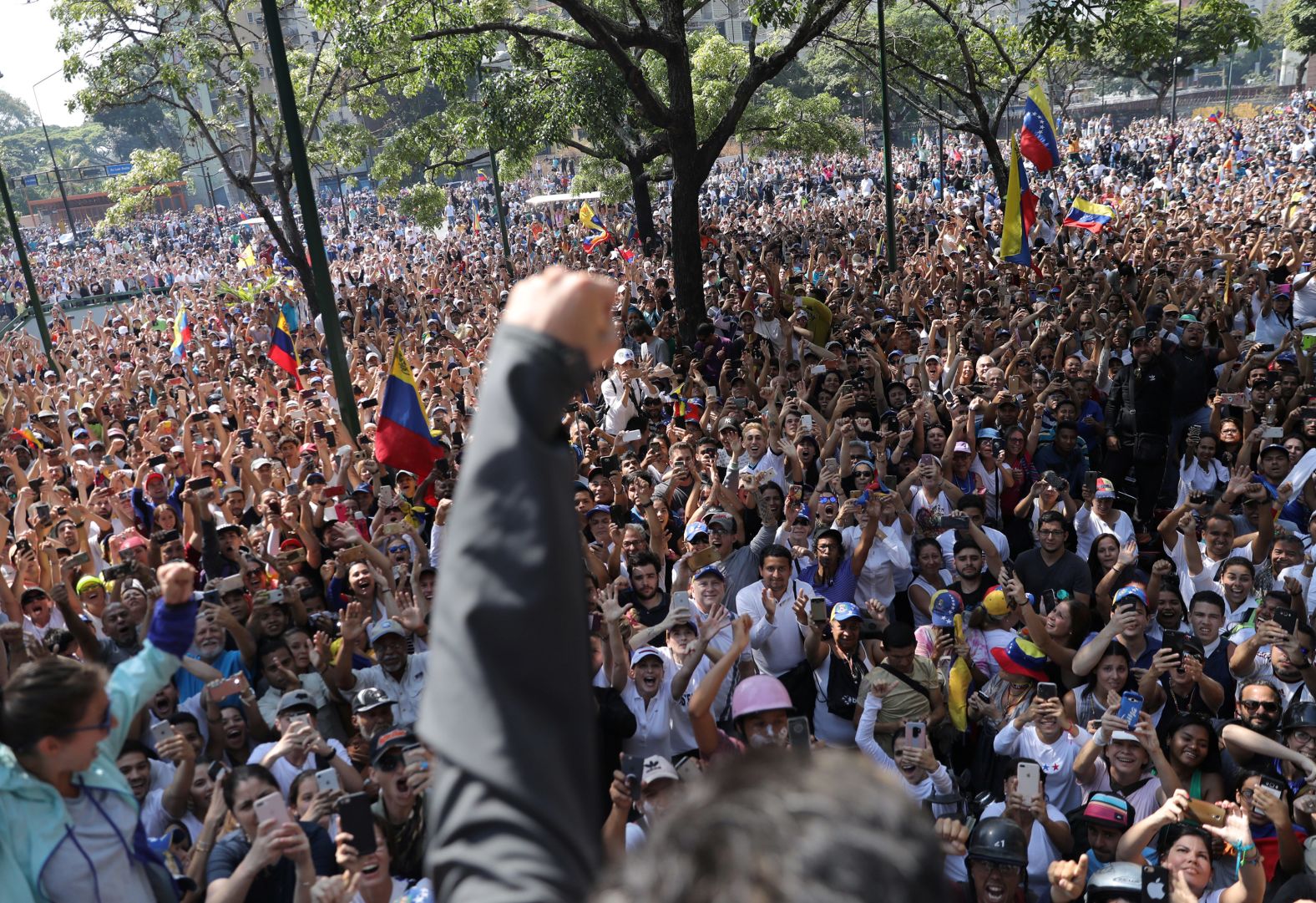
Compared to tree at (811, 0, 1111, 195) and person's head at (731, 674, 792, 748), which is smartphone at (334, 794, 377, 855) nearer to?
person's head at (731, 674, 792, 748)

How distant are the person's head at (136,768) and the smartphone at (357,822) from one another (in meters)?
1.29

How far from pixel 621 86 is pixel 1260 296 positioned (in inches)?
437

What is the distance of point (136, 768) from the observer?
4645mm

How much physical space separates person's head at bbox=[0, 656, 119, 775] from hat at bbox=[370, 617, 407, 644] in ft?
11.3

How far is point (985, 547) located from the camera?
698 cm

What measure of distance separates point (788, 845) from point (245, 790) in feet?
12.6

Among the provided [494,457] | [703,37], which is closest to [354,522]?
[494,457]

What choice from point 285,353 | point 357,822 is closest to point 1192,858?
point 357,822

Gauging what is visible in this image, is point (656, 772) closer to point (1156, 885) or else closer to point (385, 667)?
point (1156, 885)

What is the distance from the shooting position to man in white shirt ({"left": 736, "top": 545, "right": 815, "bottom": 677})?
622 cm

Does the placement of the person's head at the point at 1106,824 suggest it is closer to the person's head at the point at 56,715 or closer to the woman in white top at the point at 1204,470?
the person's head at the point at 56,715

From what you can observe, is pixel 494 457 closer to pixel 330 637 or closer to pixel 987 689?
pixel 987 689

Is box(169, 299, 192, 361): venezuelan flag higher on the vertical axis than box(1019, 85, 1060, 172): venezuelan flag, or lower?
lower

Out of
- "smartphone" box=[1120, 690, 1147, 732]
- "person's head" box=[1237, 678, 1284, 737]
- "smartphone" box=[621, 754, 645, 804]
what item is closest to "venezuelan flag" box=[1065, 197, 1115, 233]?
"person's head" box=[1237, 678, 1284, 737]
